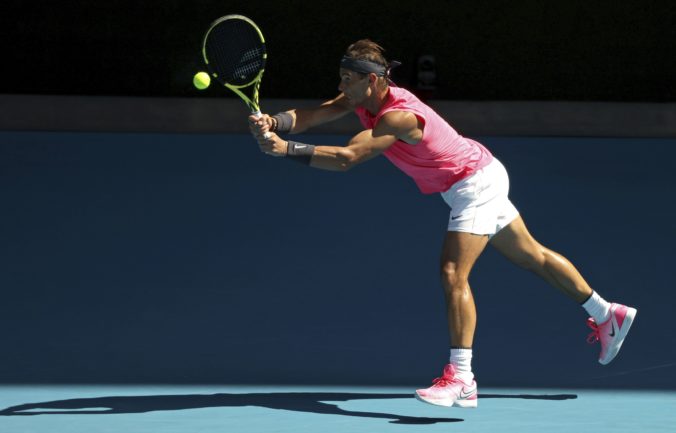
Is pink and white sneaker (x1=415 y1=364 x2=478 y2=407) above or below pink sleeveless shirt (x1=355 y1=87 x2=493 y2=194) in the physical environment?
below

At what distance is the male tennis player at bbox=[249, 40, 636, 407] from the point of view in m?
5.63

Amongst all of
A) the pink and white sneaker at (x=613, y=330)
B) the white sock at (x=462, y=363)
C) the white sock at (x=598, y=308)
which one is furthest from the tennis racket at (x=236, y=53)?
the pink and white sneaker at (x=613, y=330)

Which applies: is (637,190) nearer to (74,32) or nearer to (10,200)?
(10,200)

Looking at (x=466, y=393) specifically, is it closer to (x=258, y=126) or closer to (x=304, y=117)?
(x=258, y=126)

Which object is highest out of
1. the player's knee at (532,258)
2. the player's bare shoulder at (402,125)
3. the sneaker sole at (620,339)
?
the player's bare shoulder at (402,125)

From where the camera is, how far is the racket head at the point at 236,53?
6.21m

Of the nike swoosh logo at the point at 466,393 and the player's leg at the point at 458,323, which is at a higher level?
the player's leg at the point at 458,323

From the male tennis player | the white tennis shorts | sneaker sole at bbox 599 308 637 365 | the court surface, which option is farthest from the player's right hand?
sneaker sole at bbox 599 308 637 365

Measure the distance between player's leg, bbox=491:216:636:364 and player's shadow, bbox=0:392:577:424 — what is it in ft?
1.56

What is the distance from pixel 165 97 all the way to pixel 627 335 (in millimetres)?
7600

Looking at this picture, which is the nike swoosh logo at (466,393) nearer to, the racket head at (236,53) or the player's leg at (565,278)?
the player's leg at (565,278)

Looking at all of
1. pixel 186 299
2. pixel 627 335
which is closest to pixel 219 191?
pixel 186 299

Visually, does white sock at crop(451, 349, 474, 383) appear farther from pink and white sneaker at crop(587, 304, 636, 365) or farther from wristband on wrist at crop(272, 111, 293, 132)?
wristband on wrist at crop(272, 111, 293, 132)

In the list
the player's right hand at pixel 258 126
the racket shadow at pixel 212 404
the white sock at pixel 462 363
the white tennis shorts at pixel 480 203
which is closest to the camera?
the racket shadow at pixel 212 404
